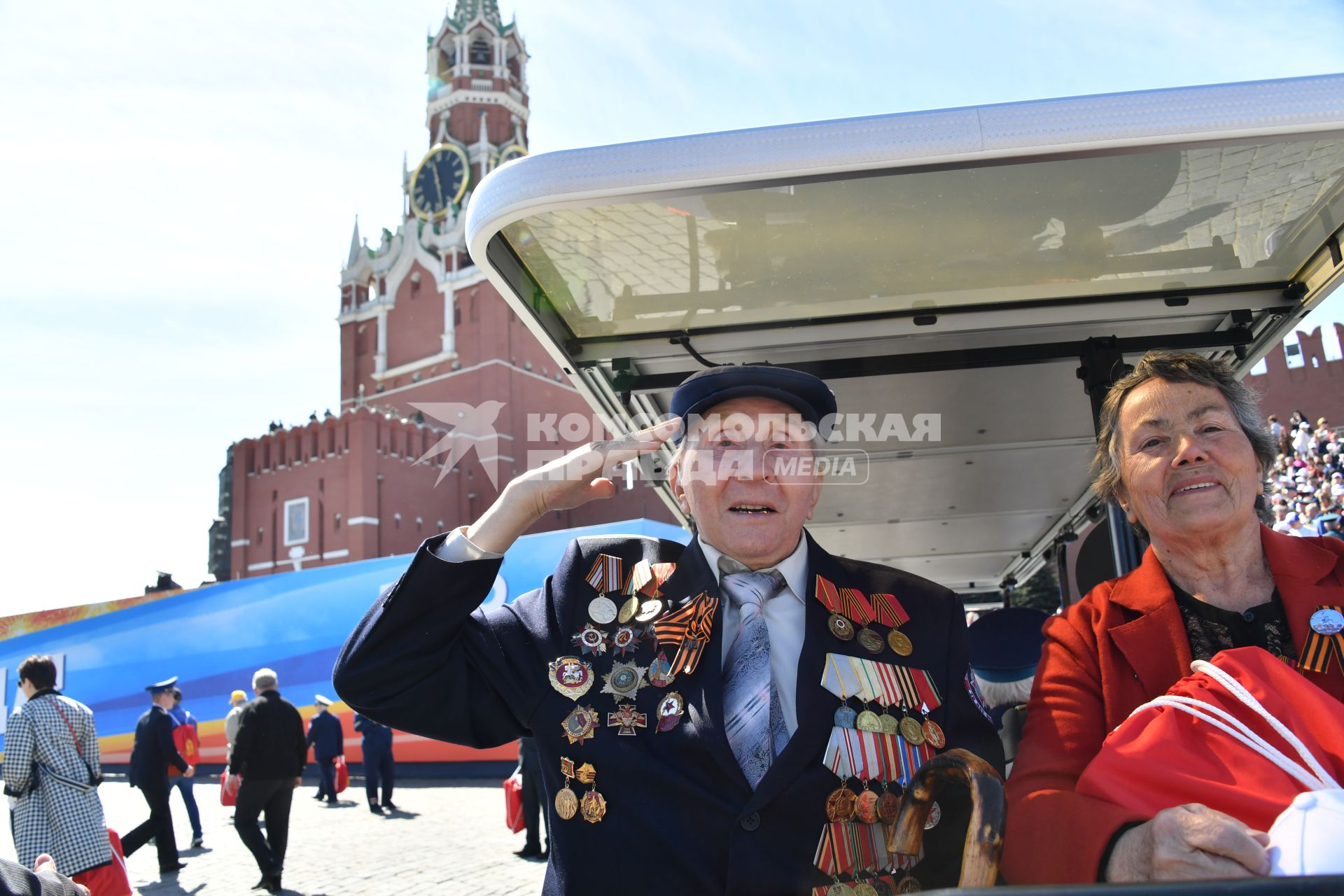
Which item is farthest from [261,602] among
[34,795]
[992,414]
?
[992,414]

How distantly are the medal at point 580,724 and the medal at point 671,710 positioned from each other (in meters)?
0.14

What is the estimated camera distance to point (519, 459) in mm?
43875

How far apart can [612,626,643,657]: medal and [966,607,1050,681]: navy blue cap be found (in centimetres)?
173

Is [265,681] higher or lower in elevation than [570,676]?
lower

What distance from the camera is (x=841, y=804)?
6.01 ft

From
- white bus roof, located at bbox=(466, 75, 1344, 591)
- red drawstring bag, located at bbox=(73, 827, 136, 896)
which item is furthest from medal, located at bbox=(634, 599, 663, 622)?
red drawstring bag, located at bbox=(73, 827, 136, 896)

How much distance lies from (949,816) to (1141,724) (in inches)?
16.5

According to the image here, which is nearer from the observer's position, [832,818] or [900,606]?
[832,818]

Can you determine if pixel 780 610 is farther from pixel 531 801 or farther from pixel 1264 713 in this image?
pixel 531 801

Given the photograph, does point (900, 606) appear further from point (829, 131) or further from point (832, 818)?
point (829, 131)

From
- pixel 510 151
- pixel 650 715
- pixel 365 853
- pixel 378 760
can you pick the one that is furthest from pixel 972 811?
pixel 510 151

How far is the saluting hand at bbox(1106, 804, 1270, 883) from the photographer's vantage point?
3.80 ft

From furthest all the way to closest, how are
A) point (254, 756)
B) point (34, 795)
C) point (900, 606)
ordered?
point (254, 756), point (34, 795), point (900, 606)

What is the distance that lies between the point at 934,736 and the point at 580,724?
2.40 feet
